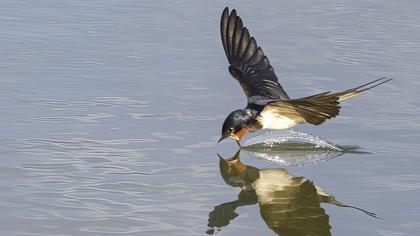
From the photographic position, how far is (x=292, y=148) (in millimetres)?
7098

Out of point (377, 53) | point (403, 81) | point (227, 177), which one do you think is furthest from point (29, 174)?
point (377, 53)

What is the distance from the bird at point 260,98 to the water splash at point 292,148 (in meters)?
0.20

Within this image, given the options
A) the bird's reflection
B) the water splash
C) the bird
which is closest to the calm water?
the bird's reflection

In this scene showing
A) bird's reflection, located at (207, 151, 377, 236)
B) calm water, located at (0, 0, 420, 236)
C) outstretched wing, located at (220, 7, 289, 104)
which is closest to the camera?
bird's reflection, located at (207, 151, 377, 236)

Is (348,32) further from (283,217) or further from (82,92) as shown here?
(283,217)

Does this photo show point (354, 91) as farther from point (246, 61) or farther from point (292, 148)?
point (246, 61)

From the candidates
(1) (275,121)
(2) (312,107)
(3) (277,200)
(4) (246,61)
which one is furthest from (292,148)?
(3) (277,200)

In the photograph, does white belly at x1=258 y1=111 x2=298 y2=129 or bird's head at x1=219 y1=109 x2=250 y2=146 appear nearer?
bird's head at x1=219 y1=109 x2=250 y2=146

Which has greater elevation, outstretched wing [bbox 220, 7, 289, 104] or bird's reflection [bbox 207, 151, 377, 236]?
outstretched wing [bbox 220, 7, 289, 104]

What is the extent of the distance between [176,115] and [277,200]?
1.62 metres

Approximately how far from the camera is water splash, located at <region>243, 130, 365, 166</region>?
21.9ft

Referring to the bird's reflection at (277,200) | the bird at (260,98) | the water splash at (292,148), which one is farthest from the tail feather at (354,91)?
the bird's reflection at (277,200)

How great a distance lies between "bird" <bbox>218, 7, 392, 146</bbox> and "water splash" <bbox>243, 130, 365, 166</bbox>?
20cm

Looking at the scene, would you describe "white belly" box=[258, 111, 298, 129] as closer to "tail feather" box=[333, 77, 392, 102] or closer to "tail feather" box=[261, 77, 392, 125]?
"tail feather" box=[261, 77, 392, 125]
